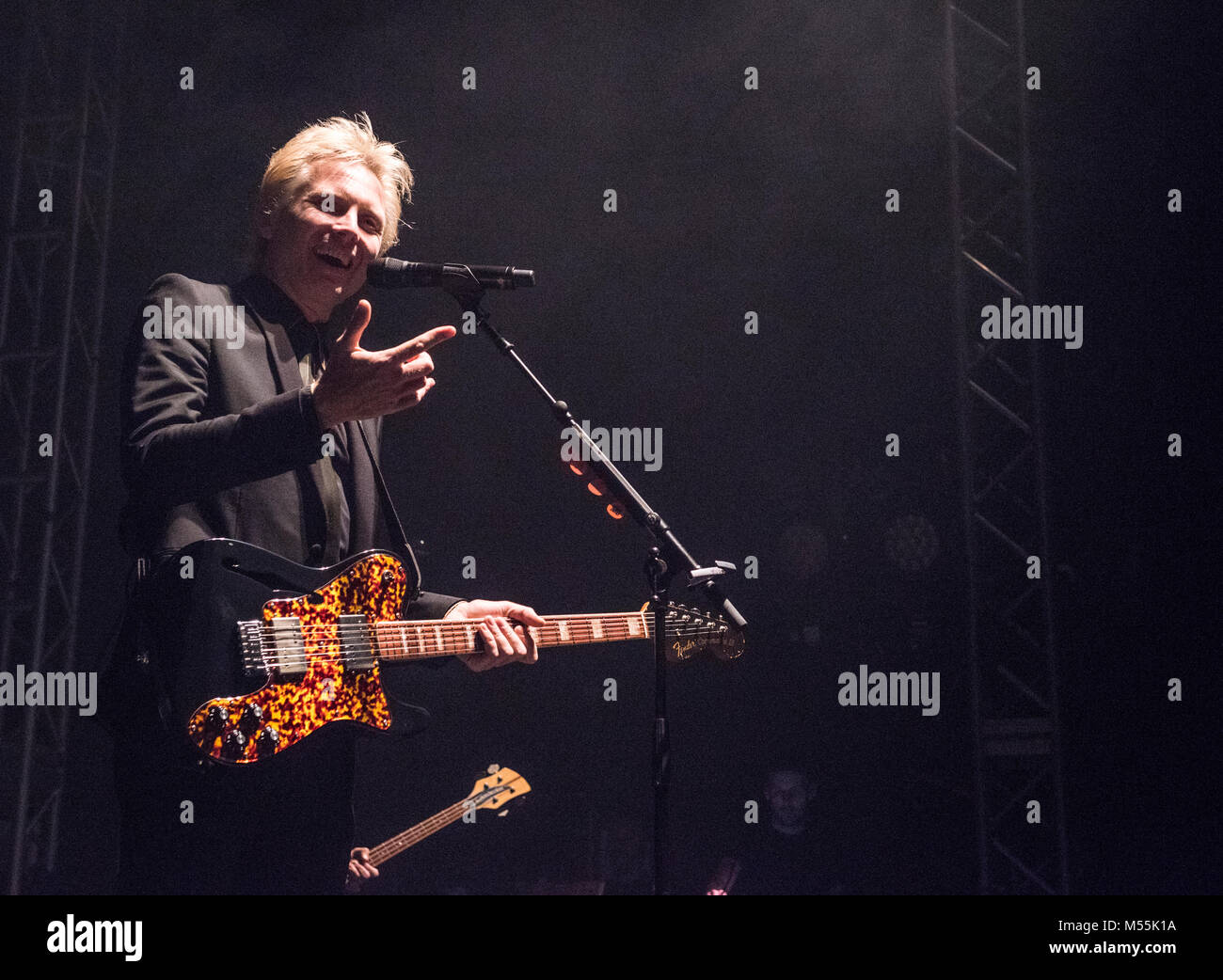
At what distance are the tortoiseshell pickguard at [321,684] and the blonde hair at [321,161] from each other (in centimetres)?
91

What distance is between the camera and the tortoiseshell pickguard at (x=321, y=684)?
2.01 metres

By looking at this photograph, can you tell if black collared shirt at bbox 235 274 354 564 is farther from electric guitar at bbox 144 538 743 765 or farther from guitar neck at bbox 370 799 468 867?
guitar neck at bbox 370 799 468 867

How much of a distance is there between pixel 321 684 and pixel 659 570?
82 centimetres

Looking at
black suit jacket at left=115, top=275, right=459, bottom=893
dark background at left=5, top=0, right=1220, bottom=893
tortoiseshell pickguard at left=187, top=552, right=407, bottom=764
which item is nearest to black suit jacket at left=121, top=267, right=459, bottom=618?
black suit jacket at left=115, top=275, right=459, bottom=893

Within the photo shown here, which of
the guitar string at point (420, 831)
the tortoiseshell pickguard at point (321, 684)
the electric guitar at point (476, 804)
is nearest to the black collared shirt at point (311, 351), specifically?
the tortoiseshell pickguard at point (321, 684)

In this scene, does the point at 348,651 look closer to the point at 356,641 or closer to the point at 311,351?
the point at 356,641

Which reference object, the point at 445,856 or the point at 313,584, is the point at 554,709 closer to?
the point at 445,856

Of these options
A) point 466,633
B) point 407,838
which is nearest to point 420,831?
point 407,838

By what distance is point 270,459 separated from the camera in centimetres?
202

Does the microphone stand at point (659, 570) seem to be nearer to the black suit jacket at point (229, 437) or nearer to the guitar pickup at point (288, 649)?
the black suit jacket at point (229, 437)

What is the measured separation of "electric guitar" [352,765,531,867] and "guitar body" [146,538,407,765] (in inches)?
87.9

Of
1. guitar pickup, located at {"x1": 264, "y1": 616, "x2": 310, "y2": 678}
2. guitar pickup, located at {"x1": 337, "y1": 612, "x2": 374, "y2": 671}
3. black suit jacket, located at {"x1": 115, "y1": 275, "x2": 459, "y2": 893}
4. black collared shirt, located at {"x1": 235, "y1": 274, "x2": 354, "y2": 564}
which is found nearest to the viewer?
black suit jacket, located at {"x1": 115, "y1": 275, "x2": 459, "y2": 893}

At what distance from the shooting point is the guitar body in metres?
2.00

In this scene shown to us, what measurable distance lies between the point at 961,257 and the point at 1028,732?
6.84 feet
